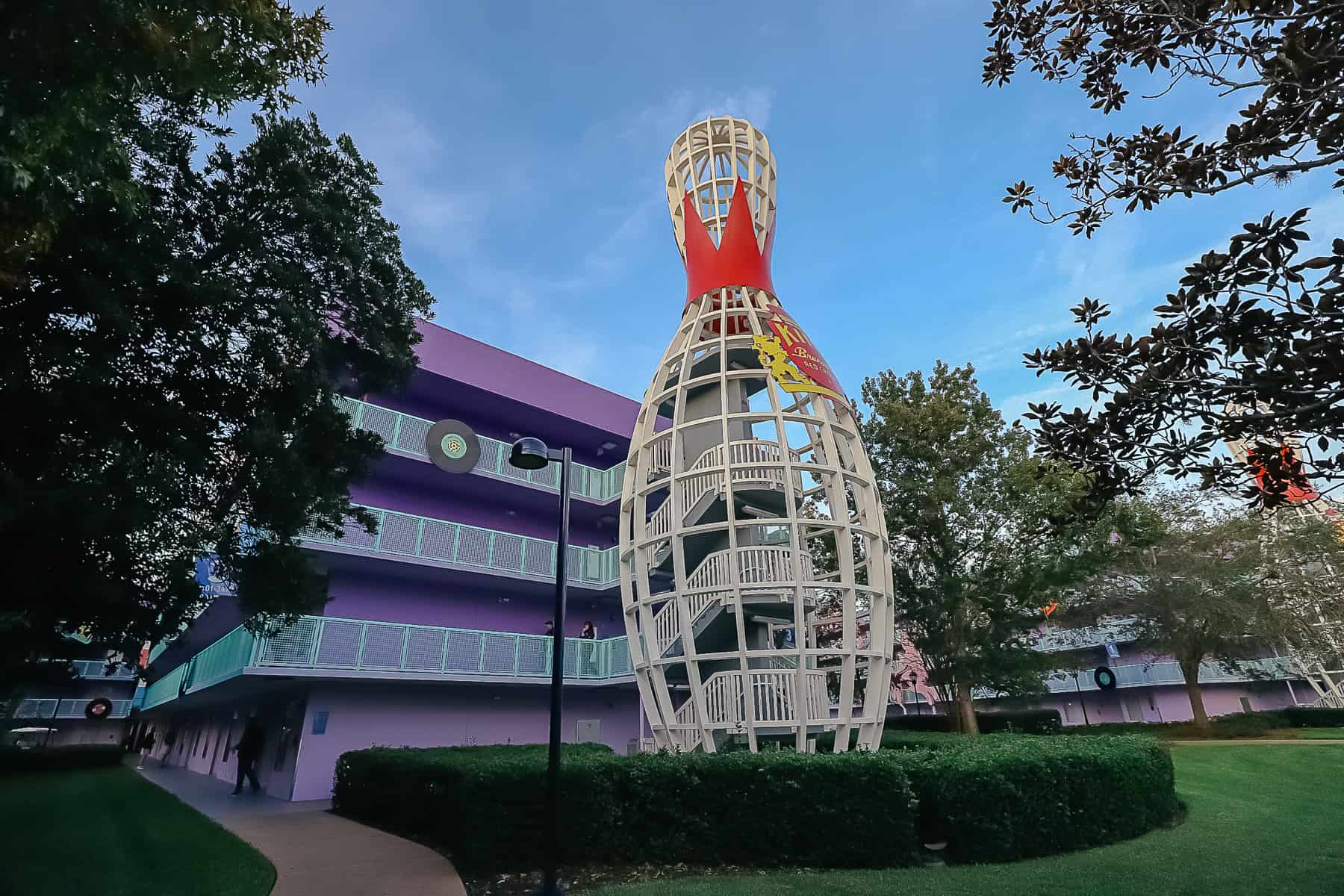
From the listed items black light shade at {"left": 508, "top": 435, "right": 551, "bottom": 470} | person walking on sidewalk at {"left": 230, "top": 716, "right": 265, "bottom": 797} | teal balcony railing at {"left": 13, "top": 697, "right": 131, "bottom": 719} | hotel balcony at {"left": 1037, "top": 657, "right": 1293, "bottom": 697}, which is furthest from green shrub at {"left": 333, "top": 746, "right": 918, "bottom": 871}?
teal balcony railing at {"left": 13, "top": 697, "right": 131, "bottom": 719}

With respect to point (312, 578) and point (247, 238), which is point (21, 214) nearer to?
point (247, 238)

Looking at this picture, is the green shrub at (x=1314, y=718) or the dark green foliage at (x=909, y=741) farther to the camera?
the green shrub at (x=1314, y=718)

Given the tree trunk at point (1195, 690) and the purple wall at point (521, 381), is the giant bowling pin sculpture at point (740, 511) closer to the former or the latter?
the purple wall at point (521, 381)

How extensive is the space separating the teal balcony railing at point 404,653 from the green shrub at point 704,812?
7095 mm

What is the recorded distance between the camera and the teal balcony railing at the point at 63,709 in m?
39.8

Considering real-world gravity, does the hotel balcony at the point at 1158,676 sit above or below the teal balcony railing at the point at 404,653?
above

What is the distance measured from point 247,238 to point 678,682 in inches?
421

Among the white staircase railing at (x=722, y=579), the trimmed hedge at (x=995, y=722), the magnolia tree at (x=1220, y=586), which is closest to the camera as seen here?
the white staircase railing at (x=722, y=579)

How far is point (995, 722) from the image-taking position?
24.9 metres

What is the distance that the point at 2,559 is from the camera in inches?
246

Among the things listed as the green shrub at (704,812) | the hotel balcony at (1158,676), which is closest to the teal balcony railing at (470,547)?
the green shrub at (704,812)

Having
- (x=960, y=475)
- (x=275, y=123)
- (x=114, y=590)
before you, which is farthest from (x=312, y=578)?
(x=960, y=475)

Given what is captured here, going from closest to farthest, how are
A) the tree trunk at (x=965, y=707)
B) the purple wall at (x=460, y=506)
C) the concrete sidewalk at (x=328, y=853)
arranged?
the concrete sidewalk at (x=328, y=853), the purple wall at (x=460, y=506), the tree trunk at (x=965, y=707)

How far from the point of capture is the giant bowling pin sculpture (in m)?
9.99
